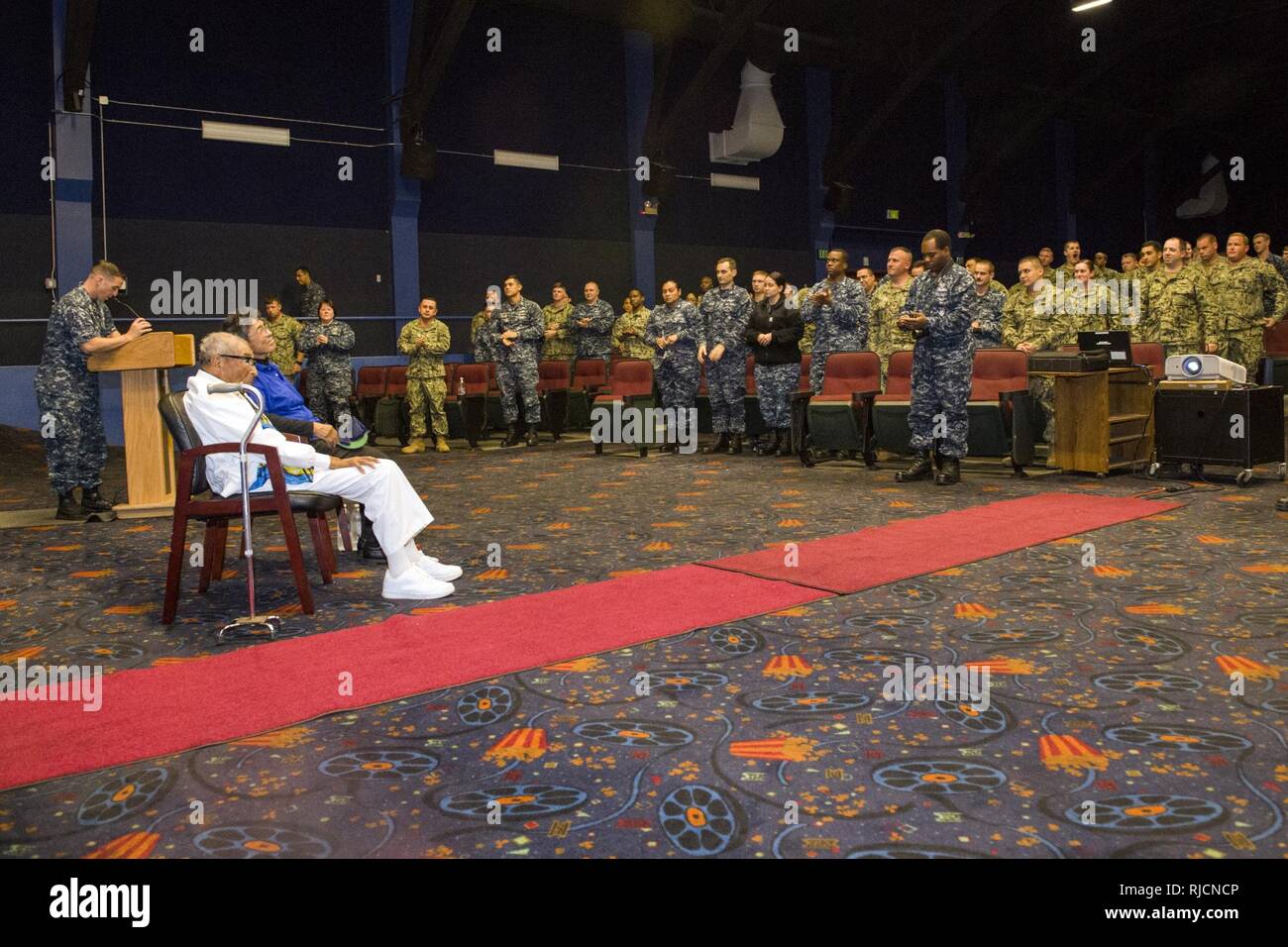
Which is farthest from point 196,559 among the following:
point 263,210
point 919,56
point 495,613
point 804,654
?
point 919,56

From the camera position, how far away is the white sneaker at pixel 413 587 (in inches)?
151

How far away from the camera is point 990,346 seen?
8188mm

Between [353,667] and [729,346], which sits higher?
[729,346]

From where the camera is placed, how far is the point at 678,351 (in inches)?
368

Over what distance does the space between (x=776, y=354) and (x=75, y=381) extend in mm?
5217

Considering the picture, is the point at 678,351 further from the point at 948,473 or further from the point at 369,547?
the point at 369,547

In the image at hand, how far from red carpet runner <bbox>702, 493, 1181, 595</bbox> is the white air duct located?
32.5ft

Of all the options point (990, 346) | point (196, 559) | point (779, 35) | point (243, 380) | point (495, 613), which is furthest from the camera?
point (779, 35)

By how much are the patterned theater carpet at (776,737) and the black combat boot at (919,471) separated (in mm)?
2543

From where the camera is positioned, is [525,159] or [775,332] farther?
[525,159]

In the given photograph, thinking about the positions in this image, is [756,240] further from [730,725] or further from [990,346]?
[730,725]

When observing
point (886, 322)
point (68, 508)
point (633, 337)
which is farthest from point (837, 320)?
point (68, 508)

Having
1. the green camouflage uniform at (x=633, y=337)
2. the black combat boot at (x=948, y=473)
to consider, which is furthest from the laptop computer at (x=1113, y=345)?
the green camouflage uniform at (x=633, y=337)

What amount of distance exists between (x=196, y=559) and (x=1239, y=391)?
5.96 meters
